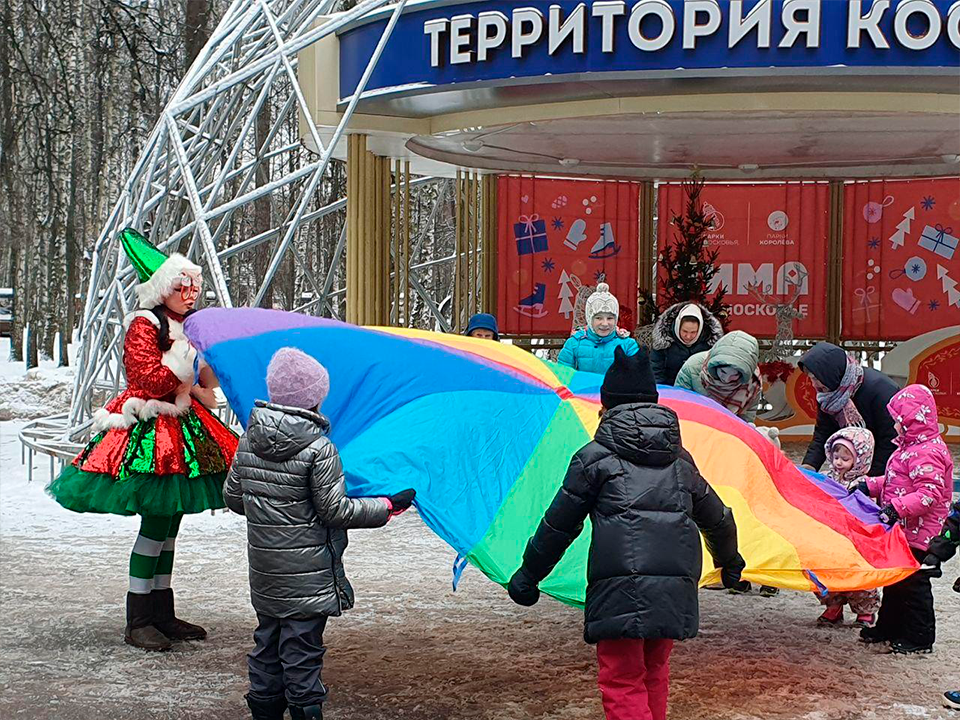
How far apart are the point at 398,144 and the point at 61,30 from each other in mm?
11407

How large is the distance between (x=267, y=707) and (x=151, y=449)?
5.79 ft

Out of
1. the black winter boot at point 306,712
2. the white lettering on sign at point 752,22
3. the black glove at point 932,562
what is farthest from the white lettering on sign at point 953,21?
the black winter boot at point 306,712

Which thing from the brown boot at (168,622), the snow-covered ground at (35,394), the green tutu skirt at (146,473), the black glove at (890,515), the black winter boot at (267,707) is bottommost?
the snow-covered ground at (35,394)

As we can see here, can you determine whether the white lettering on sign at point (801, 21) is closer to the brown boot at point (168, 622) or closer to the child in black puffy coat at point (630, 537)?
the child in black puffy coat at point (630, 537)

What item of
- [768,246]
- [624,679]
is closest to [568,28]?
[624,679]

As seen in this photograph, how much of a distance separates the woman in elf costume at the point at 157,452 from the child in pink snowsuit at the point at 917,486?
11.0ft

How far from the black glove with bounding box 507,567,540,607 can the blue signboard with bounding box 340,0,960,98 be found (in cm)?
579

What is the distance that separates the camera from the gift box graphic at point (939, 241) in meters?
15.2

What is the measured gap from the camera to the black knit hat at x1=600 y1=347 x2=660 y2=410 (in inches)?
186

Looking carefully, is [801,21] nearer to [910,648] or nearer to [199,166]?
[910,648]

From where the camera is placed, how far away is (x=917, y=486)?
619 centimetres

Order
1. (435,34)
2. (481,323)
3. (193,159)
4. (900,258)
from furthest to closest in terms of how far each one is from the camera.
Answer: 1. (900,258)
2. (193,159)
3. (435,34)
4. (481,323)

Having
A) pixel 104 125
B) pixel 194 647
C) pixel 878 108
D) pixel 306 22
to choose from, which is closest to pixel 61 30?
pixel 104 125

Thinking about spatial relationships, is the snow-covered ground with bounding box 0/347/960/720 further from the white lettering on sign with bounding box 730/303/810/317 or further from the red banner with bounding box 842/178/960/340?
the white lettering on sign with bounding box 730/303/810/317
